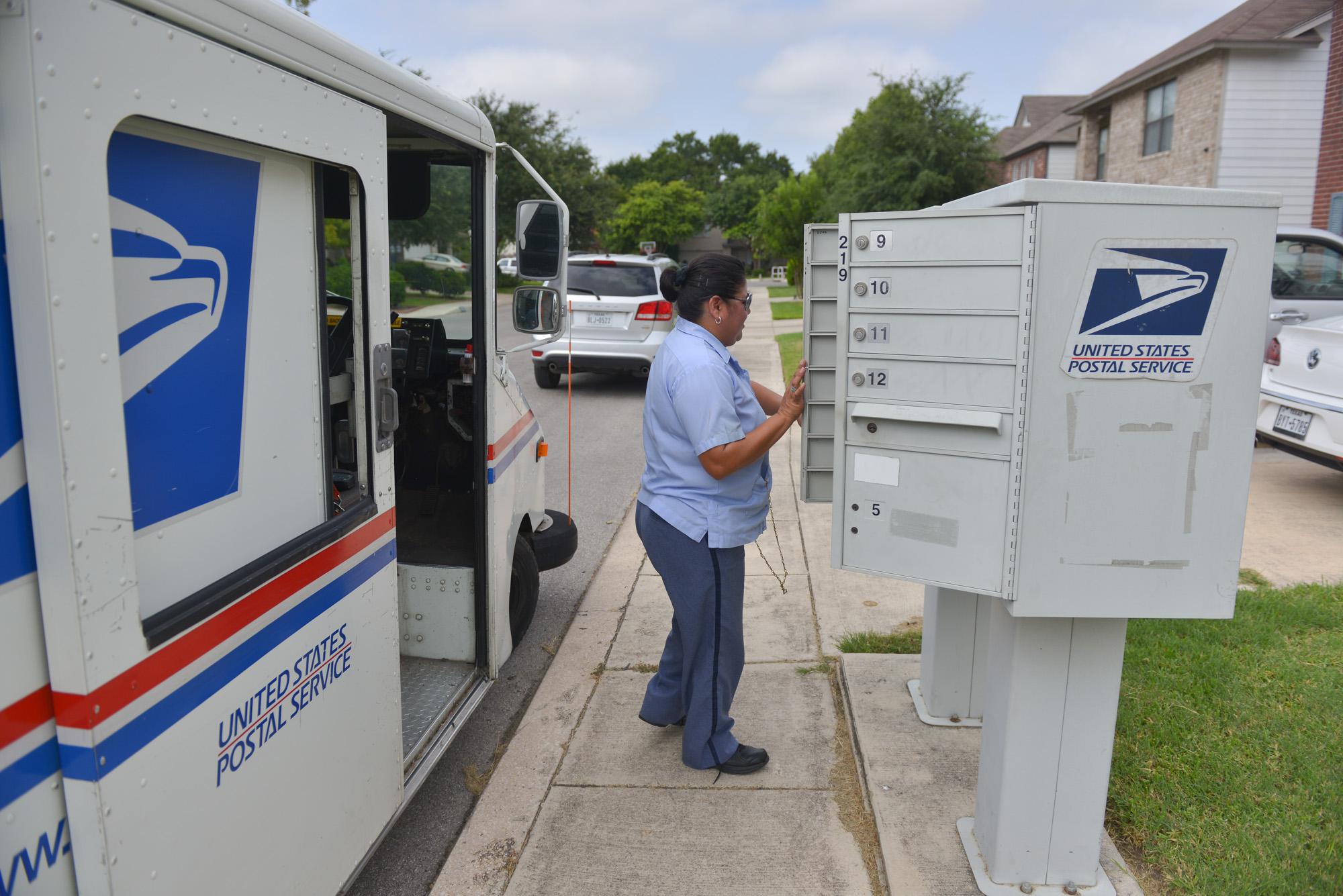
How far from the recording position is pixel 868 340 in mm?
2689

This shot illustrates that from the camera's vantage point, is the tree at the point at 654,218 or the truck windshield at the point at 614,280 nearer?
the truck windshield at the point at 614,280

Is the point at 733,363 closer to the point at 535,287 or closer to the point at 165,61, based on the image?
the point at 535,287

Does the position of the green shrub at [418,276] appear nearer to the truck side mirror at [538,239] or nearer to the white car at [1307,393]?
the truck side mirror at [538,239]

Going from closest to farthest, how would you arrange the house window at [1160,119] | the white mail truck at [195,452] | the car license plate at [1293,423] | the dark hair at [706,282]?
the white mail truck at [195,452] < the dark hair at [706,282] < the car license plate at [1293,423] < the house window at [1160,119]

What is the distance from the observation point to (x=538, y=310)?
13.6 feet

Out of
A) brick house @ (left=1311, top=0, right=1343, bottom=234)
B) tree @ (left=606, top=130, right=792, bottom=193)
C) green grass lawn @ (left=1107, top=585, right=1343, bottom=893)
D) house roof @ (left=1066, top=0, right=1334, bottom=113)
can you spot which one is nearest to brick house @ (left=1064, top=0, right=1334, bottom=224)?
house roof @ (left=1066, top=0, right=1334, bottom=113)

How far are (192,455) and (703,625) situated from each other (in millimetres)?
1906

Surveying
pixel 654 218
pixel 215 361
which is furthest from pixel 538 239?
pixel 654 218

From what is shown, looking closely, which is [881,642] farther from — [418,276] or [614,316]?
[614,316]

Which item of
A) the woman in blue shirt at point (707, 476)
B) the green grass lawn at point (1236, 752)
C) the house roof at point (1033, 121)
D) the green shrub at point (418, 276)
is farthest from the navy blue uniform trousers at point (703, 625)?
the house roof at point (1033, 121)

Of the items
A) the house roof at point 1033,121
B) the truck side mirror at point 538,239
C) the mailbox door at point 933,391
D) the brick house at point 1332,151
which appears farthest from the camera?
the house roof at point 1033,121

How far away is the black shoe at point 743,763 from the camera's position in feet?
11.8

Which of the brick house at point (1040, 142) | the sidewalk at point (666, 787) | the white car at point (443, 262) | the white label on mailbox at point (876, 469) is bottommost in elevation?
the sidewalk at point (666, 787)

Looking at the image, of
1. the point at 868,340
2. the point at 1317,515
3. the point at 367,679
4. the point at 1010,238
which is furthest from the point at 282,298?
the point at 1317,515
